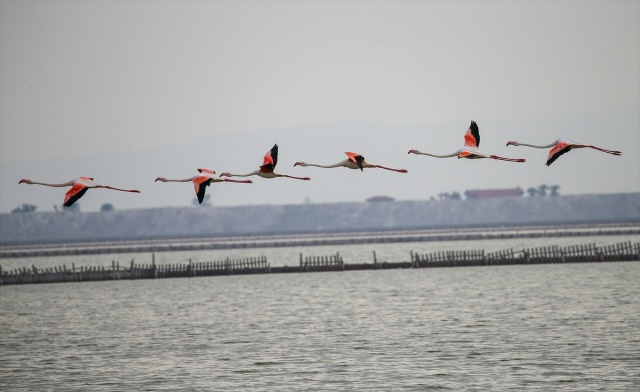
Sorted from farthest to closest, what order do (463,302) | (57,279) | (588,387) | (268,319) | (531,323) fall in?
1. (57,279)
2. (463,302)
3. (268,319)
4. (531,323)
5. (588,387)

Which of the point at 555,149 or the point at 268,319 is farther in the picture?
the point at 268,319

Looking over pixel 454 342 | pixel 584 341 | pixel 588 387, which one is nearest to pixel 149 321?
pixel 454 342

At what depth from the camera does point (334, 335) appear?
70188 millimetres

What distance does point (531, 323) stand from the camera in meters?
73.1

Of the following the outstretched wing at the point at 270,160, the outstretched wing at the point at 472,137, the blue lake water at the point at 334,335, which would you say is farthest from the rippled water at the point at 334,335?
the outstretched wing at the point at 270,160

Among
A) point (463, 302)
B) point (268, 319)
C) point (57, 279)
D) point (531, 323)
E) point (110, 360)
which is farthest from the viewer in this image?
point (57, 279)

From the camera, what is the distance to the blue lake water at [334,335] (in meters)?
51.8

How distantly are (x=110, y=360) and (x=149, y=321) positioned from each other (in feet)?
77.9

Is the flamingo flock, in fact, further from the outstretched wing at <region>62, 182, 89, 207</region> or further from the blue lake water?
the blue lake water

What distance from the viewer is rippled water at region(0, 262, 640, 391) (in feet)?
170

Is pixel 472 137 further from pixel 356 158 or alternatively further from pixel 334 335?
pixel 334 335

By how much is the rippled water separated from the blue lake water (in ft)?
0.39

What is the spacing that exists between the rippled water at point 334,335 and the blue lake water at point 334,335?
12 cm

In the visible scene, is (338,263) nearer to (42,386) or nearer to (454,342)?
(454,342)
